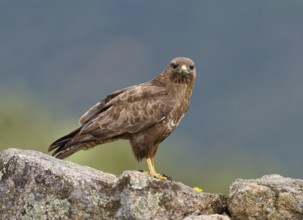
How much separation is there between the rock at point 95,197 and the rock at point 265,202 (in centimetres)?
41

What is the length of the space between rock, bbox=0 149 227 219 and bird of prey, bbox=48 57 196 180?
292cm

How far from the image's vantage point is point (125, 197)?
8.13 meters

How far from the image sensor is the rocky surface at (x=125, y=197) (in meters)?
7.94

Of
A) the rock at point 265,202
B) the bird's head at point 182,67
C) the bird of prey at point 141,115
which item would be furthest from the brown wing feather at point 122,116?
the rock at point 265,202

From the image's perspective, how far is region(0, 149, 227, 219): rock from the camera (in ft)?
26.7

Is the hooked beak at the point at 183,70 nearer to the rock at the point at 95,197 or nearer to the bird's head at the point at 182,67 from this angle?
the bird's head at the point at 182,67

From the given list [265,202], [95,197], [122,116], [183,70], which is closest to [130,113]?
[122,116]

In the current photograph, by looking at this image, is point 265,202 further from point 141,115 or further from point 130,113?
point 130,113

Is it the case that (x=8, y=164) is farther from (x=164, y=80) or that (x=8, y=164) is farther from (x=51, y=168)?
(x=164, y=80)

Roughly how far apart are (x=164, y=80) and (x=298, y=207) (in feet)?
15.4

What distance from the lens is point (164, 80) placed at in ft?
39.9

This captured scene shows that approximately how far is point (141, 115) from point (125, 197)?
372 cm

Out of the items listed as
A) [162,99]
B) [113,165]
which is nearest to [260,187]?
[162,99]

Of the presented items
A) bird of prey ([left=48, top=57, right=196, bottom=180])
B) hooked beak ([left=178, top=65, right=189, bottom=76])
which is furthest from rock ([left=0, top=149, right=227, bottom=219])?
hooked beak ([left=178, top=65, right=189, bottom=76])
